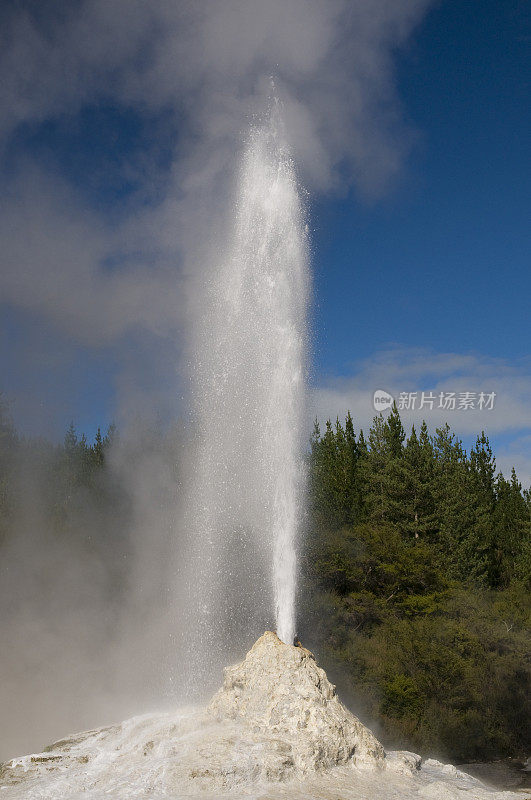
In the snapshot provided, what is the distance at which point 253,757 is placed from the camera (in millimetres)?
6785

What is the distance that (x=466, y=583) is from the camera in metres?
25.2

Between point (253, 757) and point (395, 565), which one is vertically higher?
point (395, 565)

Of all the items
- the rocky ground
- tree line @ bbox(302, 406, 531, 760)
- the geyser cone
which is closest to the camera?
the rocky ground

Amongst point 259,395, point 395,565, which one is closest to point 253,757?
point 259,395

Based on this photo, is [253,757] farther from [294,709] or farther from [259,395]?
[259,395]

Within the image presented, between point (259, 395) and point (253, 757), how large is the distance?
660 centimetres

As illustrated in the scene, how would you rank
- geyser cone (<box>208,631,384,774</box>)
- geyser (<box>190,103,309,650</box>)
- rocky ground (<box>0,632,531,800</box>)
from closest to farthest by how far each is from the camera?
rocky ground (<box>0,632,531,800</box>)
geyser cone (<box>208,631,384,774</box>)
geyser (<box>190,103,309,650</box>)

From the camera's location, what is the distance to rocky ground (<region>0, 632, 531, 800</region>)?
651cm

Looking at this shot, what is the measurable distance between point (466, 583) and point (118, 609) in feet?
49.3

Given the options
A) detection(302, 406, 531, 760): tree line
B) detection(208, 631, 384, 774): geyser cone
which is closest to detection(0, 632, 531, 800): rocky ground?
detection(208, 631, 384, 774): geyser cone

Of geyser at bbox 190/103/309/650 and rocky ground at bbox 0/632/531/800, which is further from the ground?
geyser at bbox 190/103/309/650

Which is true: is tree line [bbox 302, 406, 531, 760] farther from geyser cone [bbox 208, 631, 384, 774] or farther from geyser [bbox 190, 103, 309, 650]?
geyser cone [bbox 208, 631, 384, 774]

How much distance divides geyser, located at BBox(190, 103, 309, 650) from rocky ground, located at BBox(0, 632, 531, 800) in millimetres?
1552

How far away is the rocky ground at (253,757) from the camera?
6.51 metres
